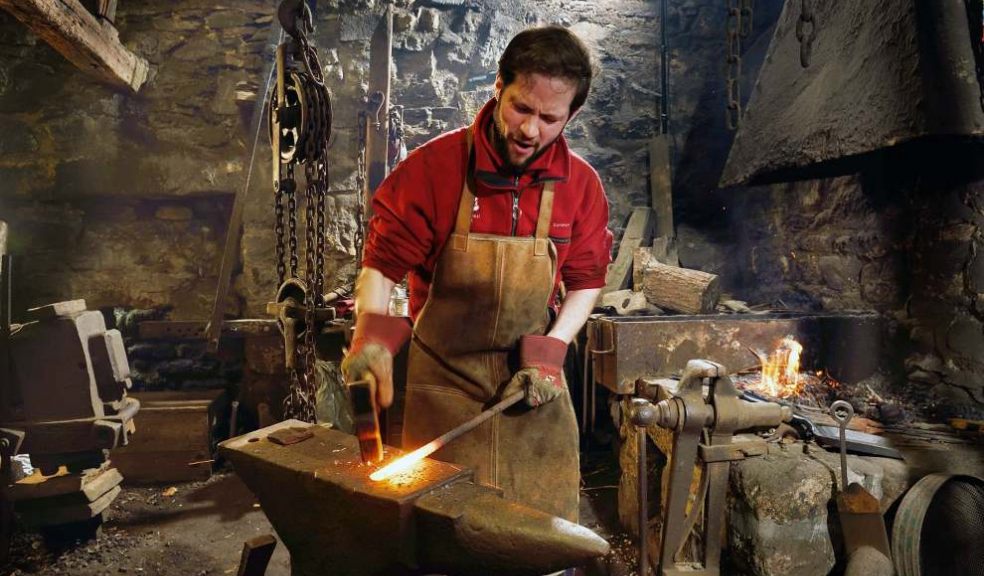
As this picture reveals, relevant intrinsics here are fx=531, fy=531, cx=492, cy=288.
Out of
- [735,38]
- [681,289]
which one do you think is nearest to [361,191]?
[681,289]

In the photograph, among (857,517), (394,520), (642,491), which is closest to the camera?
(394,520)

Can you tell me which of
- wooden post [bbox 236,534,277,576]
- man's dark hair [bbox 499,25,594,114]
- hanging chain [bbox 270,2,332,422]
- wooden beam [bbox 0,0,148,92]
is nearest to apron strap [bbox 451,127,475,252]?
man's dark hair [bbox 499,25,594,114]

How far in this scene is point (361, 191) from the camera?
470cm

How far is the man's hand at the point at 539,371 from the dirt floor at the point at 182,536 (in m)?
1.78

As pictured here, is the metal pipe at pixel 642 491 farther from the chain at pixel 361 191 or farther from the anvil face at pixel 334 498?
the chain at pixel 361 191

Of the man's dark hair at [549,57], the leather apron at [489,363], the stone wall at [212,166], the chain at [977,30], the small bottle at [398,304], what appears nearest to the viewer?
the man's dark hair at [549,57]

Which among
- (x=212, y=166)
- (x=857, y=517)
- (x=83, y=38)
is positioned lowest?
(x=857, y=517)

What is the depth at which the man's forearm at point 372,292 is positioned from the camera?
1.90 metres

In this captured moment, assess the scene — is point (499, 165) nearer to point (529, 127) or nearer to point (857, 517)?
point (529, 127)

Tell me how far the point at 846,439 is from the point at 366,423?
2.38 m

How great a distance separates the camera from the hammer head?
1.43m

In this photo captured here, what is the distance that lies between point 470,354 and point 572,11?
16.8 ft

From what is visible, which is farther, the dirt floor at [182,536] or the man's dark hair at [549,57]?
the dirt floor at [182,536]

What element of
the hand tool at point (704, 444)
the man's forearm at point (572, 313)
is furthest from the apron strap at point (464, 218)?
the hand tool at point (704, 444)
